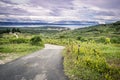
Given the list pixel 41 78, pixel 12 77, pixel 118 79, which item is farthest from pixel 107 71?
pixel 12 77

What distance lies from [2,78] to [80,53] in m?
13.9

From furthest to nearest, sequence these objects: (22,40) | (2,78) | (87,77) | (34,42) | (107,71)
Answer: (22,40), (34,42), (107,71), (87,77), (2,78)

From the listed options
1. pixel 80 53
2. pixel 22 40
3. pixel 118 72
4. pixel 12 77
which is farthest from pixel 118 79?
pixel 22 40

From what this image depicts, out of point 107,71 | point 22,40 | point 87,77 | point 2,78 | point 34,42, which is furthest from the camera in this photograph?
point 22,40

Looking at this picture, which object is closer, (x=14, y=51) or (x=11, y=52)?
(x=11, y=52)

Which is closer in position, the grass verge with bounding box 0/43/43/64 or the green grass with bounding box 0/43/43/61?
the grass verge with bounding box 0/43/43/64

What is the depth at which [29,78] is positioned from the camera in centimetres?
1225

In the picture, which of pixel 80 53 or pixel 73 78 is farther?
pixel 80 53

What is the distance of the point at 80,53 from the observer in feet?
79.5

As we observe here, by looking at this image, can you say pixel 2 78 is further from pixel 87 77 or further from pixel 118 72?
pixel 118 72

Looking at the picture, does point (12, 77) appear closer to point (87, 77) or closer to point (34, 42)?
point (87, 77)

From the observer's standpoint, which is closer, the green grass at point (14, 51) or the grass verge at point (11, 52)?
the grass verge at point (11, 52)

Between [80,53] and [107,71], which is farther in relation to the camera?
[80,53]

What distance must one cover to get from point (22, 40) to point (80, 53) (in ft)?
89.9
